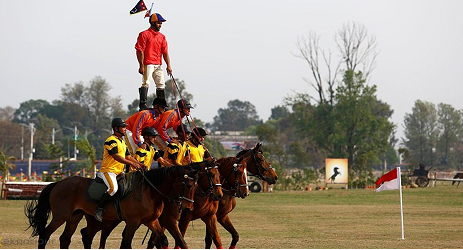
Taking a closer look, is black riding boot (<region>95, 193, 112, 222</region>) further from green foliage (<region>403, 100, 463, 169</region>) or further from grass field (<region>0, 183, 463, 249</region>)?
green foliage (<region>403, 100, 463, 169</region>)

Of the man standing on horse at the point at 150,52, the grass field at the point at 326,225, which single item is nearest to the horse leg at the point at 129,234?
the man standing on horse at the point at 150,52

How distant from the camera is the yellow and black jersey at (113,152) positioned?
1636 cm

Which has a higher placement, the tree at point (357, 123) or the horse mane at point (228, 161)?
the tree at point (357, 123)

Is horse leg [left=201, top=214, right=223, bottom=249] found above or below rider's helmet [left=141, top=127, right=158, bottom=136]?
below

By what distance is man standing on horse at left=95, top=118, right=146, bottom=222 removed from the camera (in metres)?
16.4

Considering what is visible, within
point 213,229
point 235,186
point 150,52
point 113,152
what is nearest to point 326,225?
point 235,186

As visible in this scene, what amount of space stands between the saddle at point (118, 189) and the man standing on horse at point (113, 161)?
0.41 ft

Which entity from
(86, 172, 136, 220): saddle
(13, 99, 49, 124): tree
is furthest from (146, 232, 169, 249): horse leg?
(13, 99, 49, 124): tree

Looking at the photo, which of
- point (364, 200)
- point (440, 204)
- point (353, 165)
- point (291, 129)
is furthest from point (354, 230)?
point (291, 129)

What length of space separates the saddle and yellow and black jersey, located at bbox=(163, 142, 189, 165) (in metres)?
1.92

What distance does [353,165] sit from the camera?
81875mm

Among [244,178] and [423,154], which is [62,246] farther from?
[423,154]

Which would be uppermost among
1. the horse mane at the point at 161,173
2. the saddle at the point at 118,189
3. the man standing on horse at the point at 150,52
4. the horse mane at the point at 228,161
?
the man standing on horse at the point at 150,52

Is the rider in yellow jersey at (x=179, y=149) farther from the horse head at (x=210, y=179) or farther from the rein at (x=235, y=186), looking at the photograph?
the horse head at (x=210, y=179)
